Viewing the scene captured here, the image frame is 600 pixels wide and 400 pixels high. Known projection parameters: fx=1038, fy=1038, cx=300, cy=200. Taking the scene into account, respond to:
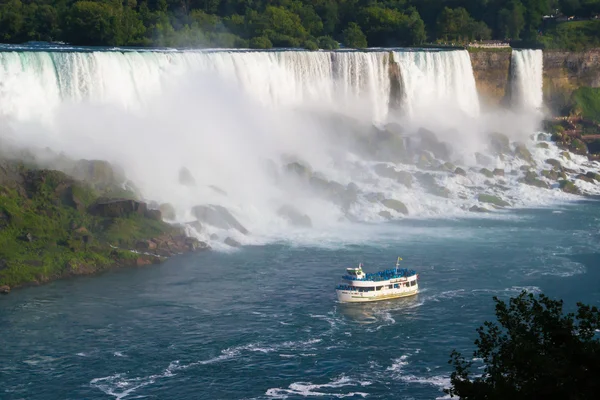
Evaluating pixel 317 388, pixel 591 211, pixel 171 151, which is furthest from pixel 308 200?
pixel 317 388

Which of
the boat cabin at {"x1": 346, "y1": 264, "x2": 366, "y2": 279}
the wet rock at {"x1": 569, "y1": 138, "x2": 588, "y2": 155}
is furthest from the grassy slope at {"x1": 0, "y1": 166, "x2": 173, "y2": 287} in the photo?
the wet rock at {"x1": 569, "y1": 138, "x2": 588, "y2": 155}

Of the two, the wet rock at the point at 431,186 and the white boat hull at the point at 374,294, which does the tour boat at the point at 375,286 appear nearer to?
the white boat hull at the point at 374,294

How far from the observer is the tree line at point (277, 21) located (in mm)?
81625

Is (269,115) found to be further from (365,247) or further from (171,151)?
(365,247)

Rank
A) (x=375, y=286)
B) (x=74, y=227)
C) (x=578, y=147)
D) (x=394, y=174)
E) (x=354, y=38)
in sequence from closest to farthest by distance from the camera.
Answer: (x=375, y=286) → (x=74, y=227) → (x=394, y=174) → (x=578, y=147) → (x=354, y=38)

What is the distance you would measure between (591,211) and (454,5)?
46256mm

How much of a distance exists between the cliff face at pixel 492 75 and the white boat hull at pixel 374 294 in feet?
150

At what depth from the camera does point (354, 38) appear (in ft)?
298

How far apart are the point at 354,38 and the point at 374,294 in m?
53.2

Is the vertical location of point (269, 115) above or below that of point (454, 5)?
below

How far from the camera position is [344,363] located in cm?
3291

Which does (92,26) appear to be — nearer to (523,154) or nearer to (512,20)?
(523,154)

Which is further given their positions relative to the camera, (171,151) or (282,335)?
(171,151)

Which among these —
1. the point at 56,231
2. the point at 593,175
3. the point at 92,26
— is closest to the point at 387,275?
the point at 56,231
